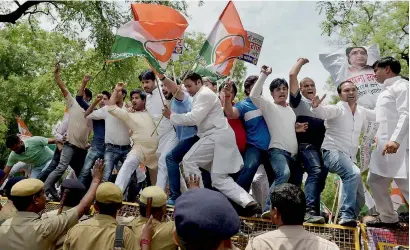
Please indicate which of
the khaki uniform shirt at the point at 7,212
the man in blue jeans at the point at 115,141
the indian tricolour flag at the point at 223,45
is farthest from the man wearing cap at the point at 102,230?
the man in blue jeans at the point at 115,141

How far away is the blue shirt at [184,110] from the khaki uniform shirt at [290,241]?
2.77m

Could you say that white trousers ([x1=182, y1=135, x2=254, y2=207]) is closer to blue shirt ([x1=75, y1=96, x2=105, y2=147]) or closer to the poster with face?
blue shirt ([x1=75, y1=96, x2=105, y2=147])

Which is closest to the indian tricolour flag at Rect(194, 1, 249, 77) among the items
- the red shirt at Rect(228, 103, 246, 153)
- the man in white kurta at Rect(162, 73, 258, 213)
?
the man in white kurta at Rect(162, 73, 258, 213)

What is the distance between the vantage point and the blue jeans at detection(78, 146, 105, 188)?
20.8 feet

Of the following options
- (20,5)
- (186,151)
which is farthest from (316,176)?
(20,5)

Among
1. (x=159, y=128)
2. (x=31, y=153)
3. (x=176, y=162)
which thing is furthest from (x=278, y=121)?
(x=31, y=153)

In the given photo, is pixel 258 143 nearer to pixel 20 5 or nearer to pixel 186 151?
pixel 186 151

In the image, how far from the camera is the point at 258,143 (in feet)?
16.4

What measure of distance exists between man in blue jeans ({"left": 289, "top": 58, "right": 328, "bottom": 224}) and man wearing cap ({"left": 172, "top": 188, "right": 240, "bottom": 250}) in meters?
3.03

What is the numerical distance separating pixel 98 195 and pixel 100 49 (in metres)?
9.75

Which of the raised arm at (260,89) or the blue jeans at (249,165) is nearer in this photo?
the raised arm at (260,89)

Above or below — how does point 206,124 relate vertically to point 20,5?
below

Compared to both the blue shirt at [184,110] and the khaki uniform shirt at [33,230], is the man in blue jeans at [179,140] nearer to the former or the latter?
the blue shirt at [184,110]

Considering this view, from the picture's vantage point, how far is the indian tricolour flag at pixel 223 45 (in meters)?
5.50
